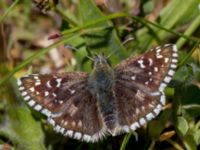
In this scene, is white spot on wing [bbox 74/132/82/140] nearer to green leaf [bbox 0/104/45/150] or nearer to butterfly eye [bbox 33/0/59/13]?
green leaf [bbox 0/104/45/150]

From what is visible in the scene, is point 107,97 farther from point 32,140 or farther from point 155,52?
point 32,140

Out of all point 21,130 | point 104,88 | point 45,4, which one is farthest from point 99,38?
point 21,130

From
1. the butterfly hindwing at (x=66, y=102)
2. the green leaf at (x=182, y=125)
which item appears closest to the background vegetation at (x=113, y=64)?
the green leaf at (x=182, y=125)

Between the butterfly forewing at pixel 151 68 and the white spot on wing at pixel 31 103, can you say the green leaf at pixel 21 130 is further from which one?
the butterfly forewing at pixel 151 68

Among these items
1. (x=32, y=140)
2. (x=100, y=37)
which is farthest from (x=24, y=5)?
(x=32, y=140)

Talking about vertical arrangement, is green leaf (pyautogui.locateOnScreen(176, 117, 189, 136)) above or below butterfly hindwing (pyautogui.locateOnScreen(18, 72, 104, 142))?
below

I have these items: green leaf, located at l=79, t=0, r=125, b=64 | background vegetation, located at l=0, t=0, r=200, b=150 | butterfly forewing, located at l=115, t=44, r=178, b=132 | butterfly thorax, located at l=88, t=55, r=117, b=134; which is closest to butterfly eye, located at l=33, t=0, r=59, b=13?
background vegetation, located at l=0, t=0, r=200, b=150

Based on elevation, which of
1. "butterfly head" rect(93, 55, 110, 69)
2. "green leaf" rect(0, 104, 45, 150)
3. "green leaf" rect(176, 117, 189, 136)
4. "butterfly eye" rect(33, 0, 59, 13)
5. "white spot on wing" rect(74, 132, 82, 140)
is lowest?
"green leaf" rect(176, 117, 189, 136)

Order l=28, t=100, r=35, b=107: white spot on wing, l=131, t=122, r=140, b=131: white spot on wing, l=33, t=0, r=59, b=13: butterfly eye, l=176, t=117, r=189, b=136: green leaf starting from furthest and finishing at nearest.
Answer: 1. l=33, t=0, r=59, b=13: butterfly eye
2. l=176, t=117, r=189, b=136: green leaf
3. l=28, t=100, r=35, b=107: white spot on wing
4. l=131, t=122, r=140, b=131: white spot on wing
